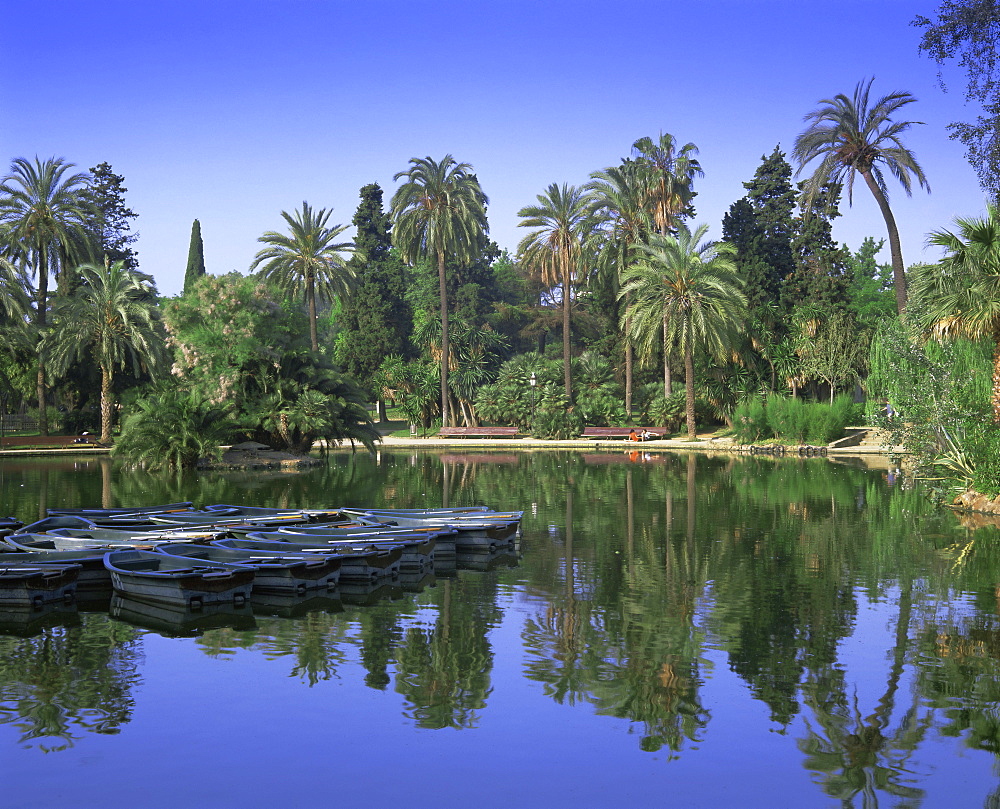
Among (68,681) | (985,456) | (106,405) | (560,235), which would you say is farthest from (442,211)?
(68,681)

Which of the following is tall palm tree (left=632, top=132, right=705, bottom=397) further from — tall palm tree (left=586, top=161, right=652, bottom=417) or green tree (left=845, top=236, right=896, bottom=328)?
green tree (left=845, top=236, right=896, bottom=328)

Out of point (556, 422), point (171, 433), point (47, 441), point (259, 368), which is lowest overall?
point (47, 441)

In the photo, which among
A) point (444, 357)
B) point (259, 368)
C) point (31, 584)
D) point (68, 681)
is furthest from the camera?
point (444, 357)

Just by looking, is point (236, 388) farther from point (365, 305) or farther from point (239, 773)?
point (239, 773)

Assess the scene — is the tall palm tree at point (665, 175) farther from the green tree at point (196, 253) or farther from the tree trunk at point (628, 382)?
the green tree at point (196, 253)

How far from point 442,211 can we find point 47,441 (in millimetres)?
25543

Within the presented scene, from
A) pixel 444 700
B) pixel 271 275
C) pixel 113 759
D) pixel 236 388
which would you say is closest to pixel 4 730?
pixel 113 759

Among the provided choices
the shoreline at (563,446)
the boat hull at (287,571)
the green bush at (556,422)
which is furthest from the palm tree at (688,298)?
the boat hull at (287,571)

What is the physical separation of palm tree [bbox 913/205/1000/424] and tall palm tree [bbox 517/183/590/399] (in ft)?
115

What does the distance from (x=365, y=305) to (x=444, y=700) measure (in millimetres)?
60528

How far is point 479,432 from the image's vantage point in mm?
55812

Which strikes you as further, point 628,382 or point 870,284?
point 870,284

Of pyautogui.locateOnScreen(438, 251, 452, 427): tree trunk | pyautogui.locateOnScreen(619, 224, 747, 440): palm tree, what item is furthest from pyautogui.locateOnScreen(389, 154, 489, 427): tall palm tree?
pyautogui.locateOnScreen(619, 224, 747, 440): palm tree

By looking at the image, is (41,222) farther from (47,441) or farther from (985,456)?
(985,456)
